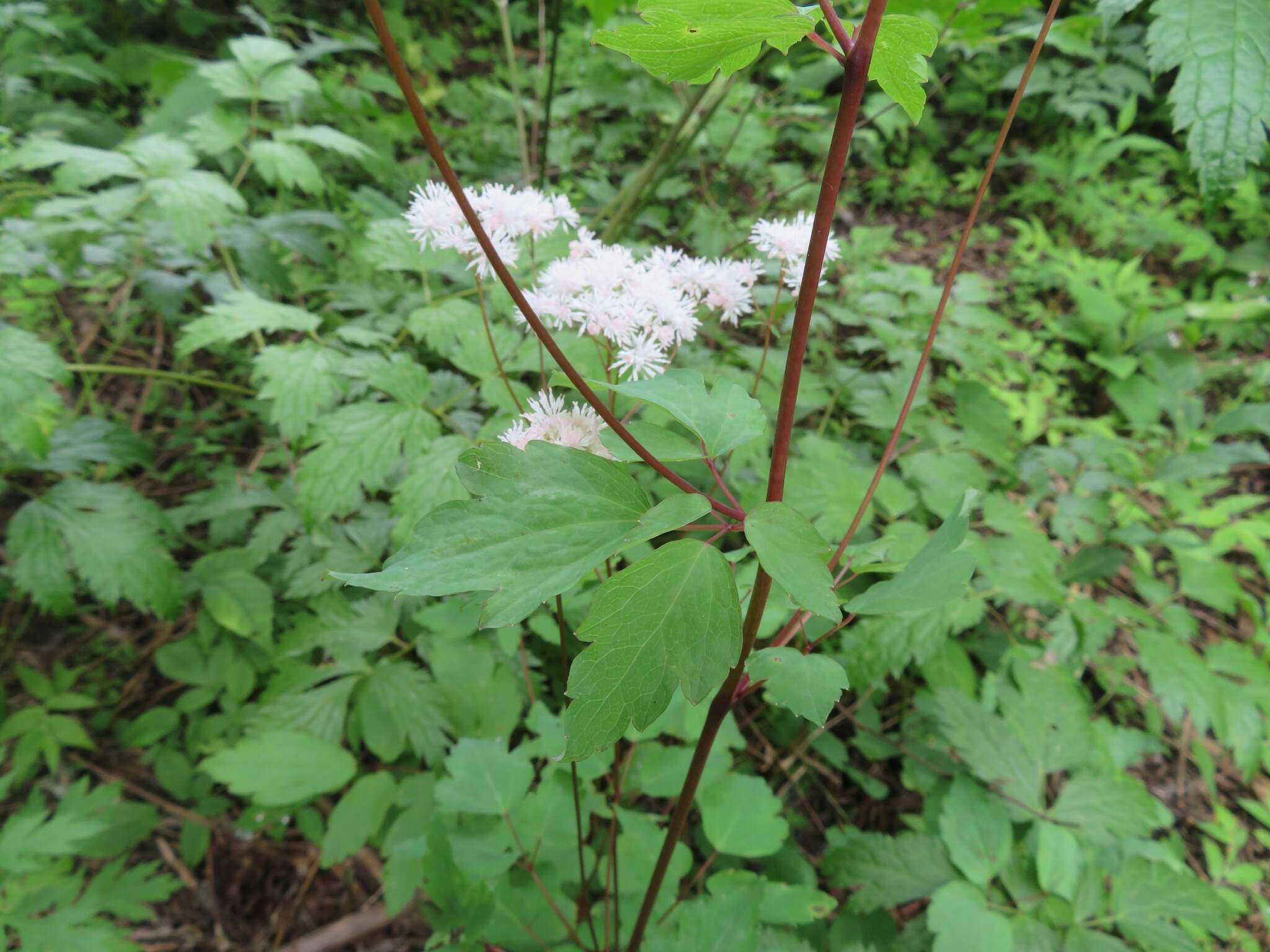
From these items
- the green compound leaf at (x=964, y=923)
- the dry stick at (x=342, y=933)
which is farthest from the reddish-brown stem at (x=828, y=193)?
the dry stick at (x=342, y=933)

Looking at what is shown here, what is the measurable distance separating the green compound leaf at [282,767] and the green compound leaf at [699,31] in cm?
131

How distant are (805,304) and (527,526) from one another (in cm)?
30

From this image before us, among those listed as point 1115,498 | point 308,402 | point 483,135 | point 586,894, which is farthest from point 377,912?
point 483,135

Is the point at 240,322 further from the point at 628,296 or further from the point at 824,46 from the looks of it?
the point at 824,46

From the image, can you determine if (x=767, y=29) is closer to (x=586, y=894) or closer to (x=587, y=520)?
(x=587, y=520)

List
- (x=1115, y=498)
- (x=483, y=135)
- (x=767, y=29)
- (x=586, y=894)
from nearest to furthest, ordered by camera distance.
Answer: (x=767, y=29)
(x=586, y=894)
(x=1115, y=498)
(x=483, y=135)

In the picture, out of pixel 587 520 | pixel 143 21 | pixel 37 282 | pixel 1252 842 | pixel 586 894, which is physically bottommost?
pixel 1252 842

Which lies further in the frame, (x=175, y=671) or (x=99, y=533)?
(x=175, y=671)

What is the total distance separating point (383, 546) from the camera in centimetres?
161

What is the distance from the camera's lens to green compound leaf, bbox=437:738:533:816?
1028 mm

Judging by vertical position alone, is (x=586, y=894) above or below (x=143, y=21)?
below

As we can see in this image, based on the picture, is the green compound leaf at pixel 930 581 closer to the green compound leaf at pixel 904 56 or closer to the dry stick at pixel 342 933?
the green compound leaf at pixel 904 56

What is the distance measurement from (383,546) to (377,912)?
2.85 ft

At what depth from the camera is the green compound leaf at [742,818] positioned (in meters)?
1.11
